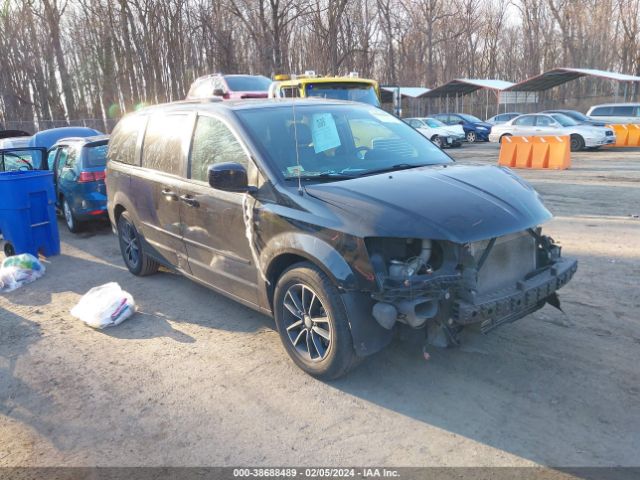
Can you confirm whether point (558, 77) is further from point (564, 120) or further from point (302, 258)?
point (302, 258)

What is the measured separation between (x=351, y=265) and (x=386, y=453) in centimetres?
110

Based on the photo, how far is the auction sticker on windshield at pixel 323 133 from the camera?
4145 mm

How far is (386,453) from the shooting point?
284cm

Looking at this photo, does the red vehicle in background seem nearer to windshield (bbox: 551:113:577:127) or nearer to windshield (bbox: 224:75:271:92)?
windshield (bbox: 224:75:271:92)

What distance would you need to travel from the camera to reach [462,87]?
117ft

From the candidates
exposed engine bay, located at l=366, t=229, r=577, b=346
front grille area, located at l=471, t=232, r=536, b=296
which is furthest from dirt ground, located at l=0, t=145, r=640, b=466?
front grille area, located at l=471, t=232, r=536, b=296

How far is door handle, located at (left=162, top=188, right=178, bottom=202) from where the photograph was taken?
4.79 meters

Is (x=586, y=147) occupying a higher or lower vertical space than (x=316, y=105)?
lower

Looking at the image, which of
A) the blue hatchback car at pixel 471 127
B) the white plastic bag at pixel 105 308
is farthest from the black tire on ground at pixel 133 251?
the blue hatchback car at pixel 471 127

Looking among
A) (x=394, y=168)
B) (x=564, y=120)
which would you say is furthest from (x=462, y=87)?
(x=394, y=168)

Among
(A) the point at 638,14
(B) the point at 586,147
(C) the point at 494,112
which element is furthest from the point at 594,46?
(B) the point at 586,147

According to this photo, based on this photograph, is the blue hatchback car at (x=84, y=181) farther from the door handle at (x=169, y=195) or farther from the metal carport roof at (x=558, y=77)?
the metal carport roof at (x=558, y=77)

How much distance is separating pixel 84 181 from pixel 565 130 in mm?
17229

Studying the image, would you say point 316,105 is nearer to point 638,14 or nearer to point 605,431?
point 605,431
